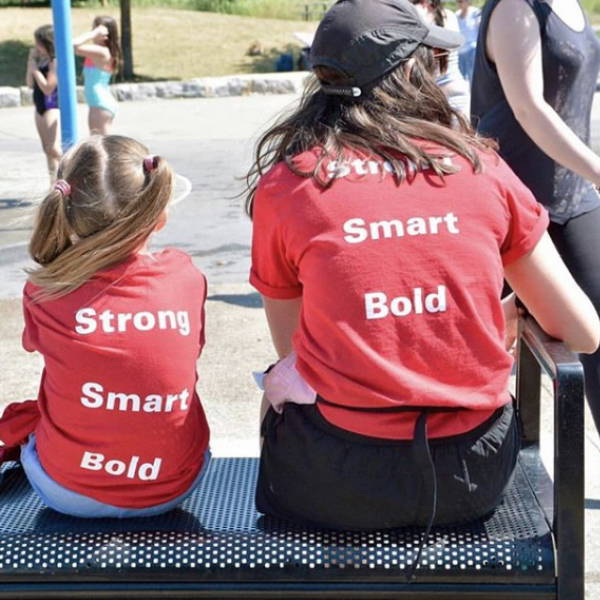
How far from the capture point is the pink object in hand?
92.9 inches

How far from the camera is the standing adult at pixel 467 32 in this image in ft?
34.6

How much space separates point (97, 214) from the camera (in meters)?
2.45

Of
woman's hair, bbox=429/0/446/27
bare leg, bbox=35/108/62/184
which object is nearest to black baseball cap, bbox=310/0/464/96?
woman's hair, bbox=429/0/446/27

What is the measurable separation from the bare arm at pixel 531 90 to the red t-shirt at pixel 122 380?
1247 millimetres

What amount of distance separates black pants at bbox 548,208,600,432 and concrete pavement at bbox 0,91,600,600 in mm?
512

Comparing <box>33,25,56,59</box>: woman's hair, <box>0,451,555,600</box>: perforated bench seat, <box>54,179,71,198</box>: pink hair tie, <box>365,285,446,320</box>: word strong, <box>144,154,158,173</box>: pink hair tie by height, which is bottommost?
<box>33,25,56,59</box>: woman's hair

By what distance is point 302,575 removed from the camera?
2.29 meters

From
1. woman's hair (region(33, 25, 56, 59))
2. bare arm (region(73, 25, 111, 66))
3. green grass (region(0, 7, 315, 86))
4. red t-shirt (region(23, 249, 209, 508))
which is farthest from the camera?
green grass (region(0, 7, 315, 86))

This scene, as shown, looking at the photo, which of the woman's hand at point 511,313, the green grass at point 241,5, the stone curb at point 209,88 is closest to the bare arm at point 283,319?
the woman's hand at point 511,313

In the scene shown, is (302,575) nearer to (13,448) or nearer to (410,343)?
(410,343)

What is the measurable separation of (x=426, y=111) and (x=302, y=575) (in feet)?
3.16

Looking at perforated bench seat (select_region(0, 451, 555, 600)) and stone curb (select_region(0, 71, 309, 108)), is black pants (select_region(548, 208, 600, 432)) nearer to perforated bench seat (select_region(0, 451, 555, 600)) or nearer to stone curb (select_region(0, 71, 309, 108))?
perforated bench seat (select_region(0, 451, 555, 600))

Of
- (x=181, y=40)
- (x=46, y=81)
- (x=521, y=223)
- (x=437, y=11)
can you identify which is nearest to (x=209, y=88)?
(x=181, y=40)

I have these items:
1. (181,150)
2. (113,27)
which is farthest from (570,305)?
(181,150)
